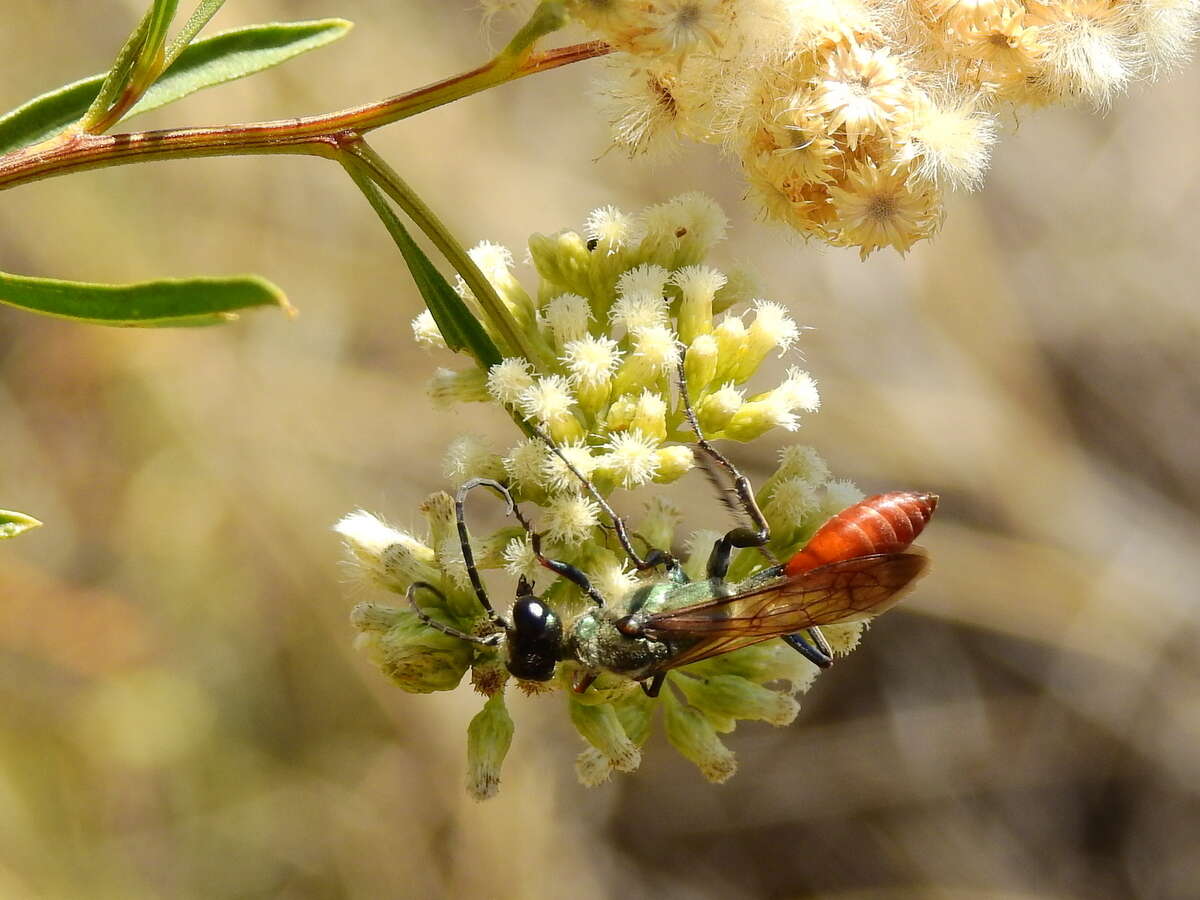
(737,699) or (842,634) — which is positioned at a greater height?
(842,634)

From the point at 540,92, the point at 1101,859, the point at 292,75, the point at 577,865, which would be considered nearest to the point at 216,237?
the point at 292,75

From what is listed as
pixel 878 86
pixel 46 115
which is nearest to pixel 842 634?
pixel 878 86

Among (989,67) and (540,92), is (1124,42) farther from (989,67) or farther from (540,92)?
(540,92)

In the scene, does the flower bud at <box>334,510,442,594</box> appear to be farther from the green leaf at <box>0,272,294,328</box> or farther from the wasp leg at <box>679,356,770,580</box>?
the green leaf at <box>0,272,294,328</box>

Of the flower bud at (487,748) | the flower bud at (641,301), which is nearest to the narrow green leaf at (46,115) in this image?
the flower bud at (641,301)

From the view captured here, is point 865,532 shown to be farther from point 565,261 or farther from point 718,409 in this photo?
point 565,261
